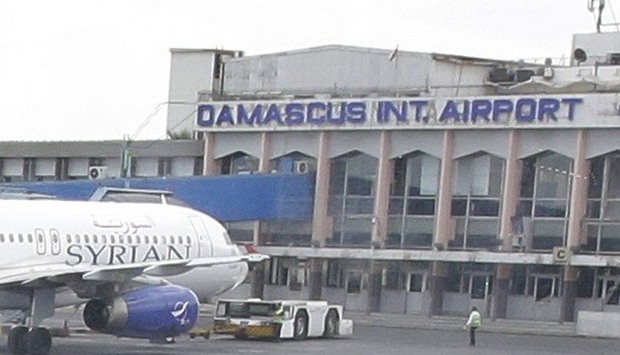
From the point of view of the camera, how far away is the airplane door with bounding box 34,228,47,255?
4169 centimetres

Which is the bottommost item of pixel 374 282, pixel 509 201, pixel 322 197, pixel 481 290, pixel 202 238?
pixel 374 282

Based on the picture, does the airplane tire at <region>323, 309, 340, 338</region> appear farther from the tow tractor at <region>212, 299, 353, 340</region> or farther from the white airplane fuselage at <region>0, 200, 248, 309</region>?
the white airplane fuselage at <region>0, 200, 248, 309</region>

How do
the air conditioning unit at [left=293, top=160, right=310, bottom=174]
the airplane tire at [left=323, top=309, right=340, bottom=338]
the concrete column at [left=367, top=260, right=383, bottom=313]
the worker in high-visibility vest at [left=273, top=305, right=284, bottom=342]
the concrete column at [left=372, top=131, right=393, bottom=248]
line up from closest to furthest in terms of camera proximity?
1. the worker in high-visibility vest at [left=273, top=305, right=284, bottom=342]
2. the airplane tire at [left=323, top=309, right=340, bottom=338]
3. the concrete column at [left=372, top=131, right=393, bottom=248]
4. the concrete column at [left=367, top=260, right=383, bottom=313]
5. the air conditioning unit at [left=293, top=160, right=310, bottom=174]

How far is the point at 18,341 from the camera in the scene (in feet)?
136

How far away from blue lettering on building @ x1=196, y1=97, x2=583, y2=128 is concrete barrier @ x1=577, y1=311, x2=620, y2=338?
430 inches

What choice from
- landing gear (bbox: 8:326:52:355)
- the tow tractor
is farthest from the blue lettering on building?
landing gear (bbox: 8:326:52:355)

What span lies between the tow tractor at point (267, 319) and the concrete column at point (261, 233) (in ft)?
84.5

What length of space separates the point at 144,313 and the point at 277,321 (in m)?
11.0

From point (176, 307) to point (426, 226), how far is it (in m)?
34.7

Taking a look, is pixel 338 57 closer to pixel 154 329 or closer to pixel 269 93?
pixel 269 93

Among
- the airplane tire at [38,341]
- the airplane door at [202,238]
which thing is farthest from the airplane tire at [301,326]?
the airplane tire at [38,341]

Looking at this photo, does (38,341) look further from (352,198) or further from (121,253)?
(352,198)

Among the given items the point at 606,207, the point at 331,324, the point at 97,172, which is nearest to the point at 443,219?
the point at 606,207

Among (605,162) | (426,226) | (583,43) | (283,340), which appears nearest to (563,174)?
(605,162)
